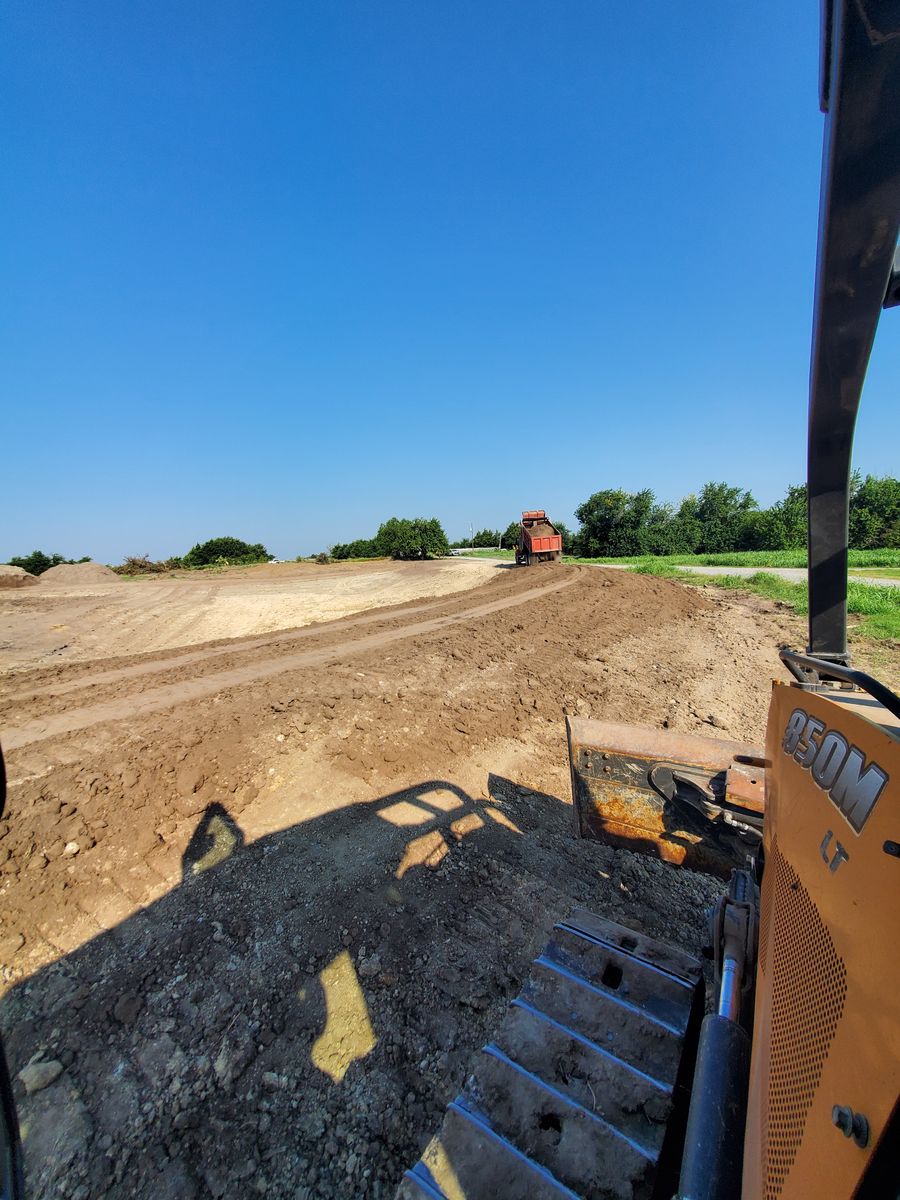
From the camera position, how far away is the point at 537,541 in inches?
1126

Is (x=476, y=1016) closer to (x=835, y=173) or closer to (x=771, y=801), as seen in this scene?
(x=771, y=801)

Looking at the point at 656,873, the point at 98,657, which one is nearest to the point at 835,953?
the point at 656,873

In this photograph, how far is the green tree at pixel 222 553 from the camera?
37688 mm

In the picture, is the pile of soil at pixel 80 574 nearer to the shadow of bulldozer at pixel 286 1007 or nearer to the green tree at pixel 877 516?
the shadow of bulldozer at pixel 286 1007

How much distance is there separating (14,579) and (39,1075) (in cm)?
2600

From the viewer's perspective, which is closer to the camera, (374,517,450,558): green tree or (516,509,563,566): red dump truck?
(516,509,563,566): red dump truck

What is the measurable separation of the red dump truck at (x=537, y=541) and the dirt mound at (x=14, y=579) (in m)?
25.0

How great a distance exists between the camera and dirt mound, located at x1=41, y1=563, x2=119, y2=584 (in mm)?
25016

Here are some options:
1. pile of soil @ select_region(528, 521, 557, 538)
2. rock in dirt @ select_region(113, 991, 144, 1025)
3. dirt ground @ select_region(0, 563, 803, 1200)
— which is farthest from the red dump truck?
rock in dirt @ select_region(113, 991, 144, 1025)

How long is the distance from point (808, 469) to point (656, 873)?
113 inches

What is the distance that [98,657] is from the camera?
33.3ft

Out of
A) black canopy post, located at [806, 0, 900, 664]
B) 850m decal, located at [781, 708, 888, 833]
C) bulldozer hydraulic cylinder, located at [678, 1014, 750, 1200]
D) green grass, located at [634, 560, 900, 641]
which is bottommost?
green grass, located at [634, 560, 900, 641]

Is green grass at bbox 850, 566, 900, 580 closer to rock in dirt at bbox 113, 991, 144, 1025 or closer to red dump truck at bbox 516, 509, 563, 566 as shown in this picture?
red dump truck at bbox 516, 509, 563, 566

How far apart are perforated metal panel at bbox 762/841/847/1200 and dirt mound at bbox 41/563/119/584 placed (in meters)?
29.4
